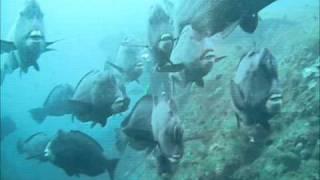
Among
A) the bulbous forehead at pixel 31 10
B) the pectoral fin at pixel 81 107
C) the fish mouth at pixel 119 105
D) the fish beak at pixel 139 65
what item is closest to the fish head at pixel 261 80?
the fish mouth at pixel 119 105

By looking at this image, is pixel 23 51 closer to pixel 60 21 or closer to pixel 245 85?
pixel 245 85

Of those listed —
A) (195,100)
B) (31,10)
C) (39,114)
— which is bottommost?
(195,100)

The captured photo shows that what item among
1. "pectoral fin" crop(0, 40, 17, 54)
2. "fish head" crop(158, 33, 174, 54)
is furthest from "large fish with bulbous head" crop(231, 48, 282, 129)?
"pectoral fin" crop(0, 40, 17, 54)

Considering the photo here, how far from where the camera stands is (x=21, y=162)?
25.9 ft

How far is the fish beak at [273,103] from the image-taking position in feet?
9.78

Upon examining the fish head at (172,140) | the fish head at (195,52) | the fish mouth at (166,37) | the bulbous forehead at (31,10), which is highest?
the bulbous forehead at (31,10)

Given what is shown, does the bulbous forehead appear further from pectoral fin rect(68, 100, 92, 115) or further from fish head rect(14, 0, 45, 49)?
pectoral fin rect(68, 100, 92, 115)

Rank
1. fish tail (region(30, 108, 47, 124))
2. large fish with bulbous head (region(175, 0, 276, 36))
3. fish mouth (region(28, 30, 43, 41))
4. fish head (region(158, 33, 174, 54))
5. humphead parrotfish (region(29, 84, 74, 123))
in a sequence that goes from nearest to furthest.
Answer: large fish with bulbous head (region(175, 0, 276, 36)), fish head (region(158, 33, 174, 54)), fish mouth (region(28, 30, 43, 41)), humphead parrotfish (region(29, 84, 74, 123)), fish tail (region(30, 108, 47, 124))

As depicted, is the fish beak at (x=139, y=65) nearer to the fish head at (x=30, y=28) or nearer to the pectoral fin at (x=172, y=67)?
the pectoral fin at (x=172, y=67)

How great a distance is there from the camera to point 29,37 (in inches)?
140

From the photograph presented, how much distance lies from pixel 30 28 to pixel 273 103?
6.15 feet

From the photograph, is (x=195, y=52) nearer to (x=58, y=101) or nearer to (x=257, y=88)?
(x=257, y=88)

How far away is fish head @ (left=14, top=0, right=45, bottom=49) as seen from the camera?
3.55 metres

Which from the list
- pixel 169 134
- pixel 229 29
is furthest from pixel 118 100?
pixel 229 29
